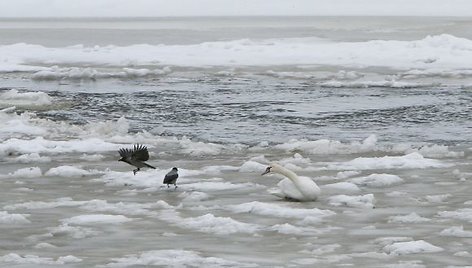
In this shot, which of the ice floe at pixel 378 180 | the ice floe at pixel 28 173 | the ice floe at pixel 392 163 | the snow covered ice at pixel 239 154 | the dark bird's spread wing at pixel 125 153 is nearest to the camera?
the snow covered ice at pixel 239 154

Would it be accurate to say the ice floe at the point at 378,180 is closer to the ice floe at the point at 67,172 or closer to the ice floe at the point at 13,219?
the ice floe at the point at 67,172

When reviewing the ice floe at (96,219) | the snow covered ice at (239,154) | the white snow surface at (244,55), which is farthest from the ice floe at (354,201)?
the white snow surface at (244,55)

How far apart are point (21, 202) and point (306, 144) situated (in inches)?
200

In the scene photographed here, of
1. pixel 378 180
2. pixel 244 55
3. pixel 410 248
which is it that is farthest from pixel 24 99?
pixel 410 248

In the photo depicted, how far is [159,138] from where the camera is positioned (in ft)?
52.4

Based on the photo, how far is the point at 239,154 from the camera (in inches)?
569

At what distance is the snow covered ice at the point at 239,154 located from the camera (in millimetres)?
8586

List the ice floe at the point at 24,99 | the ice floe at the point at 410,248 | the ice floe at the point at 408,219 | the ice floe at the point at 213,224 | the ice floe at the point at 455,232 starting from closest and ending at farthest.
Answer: the ice floe at the point at 410,248 → the ice floe at the point at 455,232 → the ice floe at the point at 213,224 → the ice floe at the point at 408,219 → the ice floe at the point at 24,99

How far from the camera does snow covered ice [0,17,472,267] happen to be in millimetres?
8586

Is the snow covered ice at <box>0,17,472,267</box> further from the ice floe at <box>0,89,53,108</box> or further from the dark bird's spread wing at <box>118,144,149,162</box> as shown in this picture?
the dark bird's spread wing at <box>118,144,149,162</box>

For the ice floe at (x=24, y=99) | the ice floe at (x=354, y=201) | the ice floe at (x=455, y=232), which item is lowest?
the ice floe at (x=455, y=232)

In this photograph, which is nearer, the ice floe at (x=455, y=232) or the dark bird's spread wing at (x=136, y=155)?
the ice floe at (x=455, y=232)

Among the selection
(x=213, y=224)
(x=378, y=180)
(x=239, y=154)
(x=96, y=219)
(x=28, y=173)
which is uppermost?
(x=239, y=154)

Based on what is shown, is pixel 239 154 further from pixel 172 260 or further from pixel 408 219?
pixel 172 260
